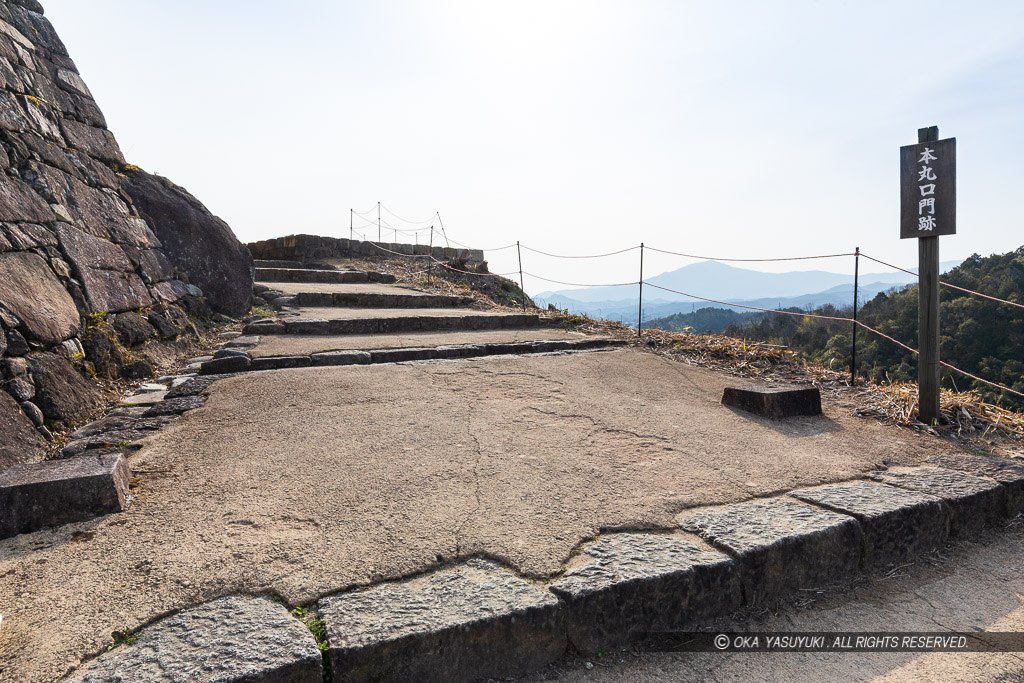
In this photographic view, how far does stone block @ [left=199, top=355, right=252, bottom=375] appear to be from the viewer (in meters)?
3.81

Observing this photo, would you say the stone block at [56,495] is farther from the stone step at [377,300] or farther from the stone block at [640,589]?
the stone step at [377,300]

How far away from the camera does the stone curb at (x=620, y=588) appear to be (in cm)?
140

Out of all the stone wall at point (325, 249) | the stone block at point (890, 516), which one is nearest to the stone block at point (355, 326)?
the stone block at point (890, 516)

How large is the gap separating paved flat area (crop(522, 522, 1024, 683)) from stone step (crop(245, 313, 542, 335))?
4.40 meters

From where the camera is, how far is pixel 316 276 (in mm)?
8906

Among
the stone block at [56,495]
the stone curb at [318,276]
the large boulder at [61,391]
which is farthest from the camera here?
the stone curb at [318,276]

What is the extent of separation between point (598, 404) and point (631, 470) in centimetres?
101

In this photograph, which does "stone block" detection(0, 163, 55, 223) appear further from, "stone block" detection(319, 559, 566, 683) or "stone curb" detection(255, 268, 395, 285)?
"stone curb" detection(255, 268, 395, 285)

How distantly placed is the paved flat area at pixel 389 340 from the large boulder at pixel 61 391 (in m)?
1.17

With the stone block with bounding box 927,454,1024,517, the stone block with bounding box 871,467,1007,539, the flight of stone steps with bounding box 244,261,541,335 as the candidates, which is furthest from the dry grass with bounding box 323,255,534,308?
the stone block with bounding box 871,467,1007,539

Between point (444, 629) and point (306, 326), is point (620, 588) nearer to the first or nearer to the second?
point (444, 629)

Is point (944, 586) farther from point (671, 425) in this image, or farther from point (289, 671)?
point (289, 671)

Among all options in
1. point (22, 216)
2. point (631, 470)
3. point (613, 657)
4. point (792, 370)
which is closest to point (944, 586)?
point (631, 470)

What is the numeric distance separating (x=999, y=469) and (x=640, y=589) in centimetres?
225
